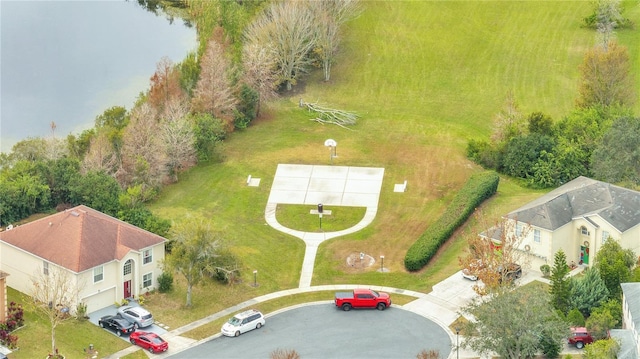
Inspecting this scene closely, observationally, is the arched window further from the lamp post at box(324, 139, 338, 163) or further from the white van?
the lamp post at box(324, 139, 338, 163)

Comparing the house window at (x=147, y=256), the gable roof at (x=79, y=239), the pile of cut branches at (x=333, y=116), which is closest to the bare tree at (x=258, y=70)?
the pile of cut branches at (x=333, y=116)

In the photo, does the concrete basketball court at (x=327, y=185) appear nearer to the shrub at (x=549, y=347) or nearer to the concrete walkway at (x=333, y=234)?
the concrete walkway at (x=333, y=234)

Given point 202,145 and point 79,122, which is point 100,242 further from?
point 79,122

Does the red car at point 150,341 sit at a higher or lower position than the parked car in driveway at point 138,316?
lower

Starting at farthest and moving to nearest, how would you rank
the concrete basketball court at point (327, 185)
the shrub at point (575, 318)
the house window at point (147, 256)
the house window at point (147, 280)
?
1. the concrete basketball court at point (327, 185)
2. the house window at point (147, 280)
3. the house window at point (147, 256)
4. the shrub at point (575, 318)

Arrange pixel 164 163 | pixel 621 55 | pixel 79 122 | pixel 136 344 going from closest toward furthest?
pixel 136 344 < pixel 164 163 < pixel 621 55 < pixel 79 122

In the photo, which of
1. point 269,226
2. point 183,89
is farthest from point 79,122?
point 269,226
